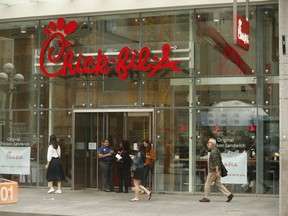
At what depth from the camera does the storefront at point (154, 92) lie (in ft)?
60.2

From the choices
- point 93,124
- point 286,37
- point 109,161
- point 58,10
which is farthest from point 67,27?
point 286,37

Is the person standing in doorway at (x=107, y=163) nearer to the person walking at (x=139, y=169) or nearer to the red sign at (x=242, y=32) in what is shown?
the person walking at (x=139, y=169)

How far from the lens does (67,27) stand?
66.5ft

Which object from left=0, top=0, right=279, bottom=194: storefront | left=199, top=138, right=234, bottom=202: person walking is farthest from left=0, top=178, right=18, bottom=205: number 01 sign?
left=0, top=0, right=279, bottom=194: storefront

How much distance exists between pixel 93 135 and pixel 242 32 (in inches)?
271

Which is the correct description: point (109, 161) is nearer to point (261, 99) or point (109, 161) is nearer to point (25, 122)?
point (25, 122)

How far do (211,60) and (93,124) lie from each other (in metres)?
4.74

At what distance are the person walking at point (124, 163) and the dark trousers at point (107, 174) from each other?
32 centimetres

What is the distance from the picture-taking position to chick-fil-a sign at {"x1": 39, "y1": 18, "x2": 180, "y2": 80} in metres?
19.1

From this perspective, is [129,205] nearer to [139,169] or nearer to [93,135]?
[139,169]

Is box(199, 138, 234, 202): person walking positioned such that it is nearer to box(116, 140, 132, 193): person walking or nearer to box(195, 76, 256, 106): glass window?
box(195, 76, 256, 106): glass window

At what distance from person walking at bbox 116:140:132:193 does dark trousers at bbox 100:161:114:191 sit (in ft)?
1.04

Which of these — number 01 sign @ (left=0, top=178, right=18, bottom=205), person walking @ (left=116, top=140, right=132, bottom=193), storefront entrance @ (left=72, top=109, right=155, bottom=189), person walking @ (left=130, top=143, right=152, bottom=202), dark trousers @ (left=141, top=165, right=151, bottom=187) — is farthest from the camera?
storefront entrance @ (left=72, top=109, right=155, bottom=189)

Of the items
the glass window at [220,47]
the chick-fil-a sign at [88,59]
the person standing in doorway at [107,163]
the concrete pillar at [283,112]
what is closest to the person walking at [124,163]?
the person standing in doorway at [107,163]
